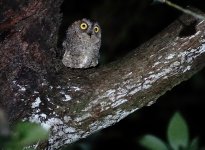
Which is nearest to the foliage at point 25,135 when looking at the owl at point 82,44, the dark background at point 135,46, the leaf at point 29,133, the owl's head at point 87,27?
the leaf at point 29,133

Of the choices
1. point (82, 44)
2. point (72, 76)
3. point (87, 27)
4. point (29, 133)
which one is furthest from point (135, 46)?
point (29, 133)

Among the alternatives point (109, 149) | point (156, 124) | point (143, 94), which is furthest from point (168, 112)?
point (143, 94)

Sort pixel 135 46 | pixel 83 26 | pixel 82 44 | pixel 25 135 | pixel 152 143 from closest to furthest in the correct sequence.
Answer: pixel 25 135 → pixel 152 143 → pixel 82 44 → pixel 83 26 → pixel 135 46

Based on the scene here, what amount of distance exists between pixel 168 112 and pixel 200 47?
2373mm

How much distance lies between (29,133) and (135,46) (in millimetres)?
3456

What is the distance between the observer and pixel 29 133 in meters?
0.91

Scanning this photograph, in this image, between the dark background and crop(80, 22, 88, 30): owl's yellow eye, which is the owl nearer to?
crop(80, 22, 88, 30): owl's yellow eye

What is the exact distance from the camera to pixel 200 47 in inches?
81.9

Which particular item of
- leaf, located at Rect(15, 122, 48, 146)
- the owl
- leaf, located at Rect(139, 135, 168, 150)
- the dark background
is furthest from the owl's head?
leaf, located at Rect(15, 122, 48, 146)

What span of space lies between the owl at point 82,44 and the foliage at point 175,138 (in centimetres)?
80

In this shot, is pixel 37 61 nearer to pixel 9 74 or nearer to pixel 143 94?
pixel 9 74

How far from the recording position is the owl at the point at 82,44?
8.98ft

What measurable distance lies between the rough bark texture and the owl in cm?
49

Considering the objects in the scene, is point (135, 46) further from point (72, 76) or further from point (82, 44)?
point (72, 76)
